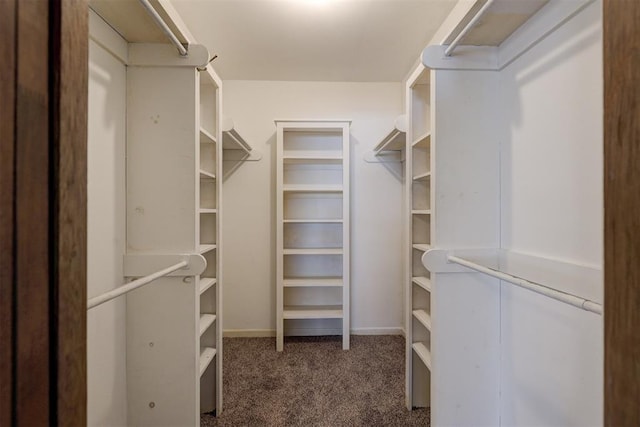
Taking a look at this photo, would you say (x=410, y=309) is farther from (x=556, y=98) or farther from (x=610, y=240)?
(x=610, y=240)

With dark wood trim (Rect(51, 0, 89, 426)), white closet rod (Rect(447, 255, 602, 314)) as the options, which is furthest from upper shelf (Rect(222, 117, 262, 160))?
white closet rod (Rect(447, 255, 602, 314))

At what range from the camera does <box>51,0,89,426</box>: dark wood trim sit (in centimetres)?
44

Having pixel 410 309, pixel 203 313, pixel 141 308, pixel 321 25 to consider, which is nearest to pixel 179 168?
pixel 141 308

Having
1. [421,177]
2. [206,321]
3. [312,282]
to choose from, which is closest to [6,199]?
[206,321]

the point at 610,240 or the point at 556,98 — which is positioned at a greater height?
the point at 556,98

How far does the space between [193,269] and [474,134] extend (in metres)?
1.50

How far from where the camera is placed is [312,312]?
2.55 m

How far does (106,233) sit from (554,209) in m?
1.81

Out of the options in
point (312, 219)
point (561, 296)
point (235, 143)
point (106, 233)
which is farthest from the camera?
point (312, 219)

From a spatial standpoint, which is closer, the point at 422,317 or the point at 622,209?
the point at 622,209

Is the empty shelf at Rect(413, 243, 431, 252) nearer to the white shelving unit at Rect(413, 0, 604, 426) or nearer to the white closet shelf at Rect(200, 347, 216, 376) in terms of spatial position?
the white shelving unit at Rect(413, 0, 604, 426)

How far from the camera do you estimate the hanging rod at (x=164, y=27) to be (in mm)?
1039

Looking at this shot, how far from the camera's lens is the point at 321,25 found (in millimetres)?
1943

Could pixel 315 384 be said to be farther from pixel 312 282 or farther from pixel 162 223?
pixel 162 223
